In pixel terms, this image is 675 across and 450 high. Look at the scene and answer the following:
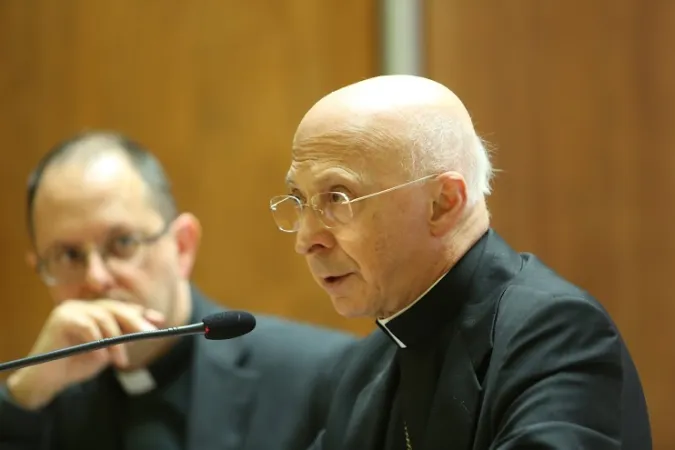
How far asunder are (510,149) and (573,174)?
0.55ft

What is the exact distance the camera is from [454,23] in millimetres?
2572

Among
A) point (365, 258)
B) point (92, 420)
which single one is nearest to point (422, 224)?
point (365, 258)

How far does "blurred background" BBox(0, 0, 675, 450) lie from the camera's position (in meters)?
2.41

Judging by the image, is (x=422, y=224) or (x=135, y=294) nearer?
(x=422, y=224)

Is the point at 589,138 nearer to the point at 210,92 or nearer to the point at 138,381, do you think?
the point at 210,92

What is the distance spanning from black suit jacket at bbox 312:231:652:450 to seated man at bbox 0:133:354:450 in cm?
62

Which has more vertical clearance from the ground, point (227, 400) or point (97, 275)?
point (97, 275)

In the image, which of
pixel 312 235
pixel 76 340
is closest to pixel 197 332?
pixel 312 235

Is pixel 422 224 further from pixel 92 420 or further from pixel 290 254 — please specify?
pixel 290 254

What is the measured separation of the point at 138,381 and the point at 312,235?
34.5 inches

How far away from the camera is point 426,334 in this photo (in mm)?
1237

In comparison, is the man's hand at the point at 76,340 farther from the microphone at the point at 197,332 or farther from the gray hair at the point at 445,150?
the gray hair at the point at 445,150

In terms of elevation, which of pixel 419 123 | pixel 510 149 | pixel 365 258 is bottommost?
pixel 510 149

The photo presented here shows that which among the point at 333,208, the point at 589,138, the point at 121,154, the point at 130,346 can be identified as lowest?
the point at 130,346
